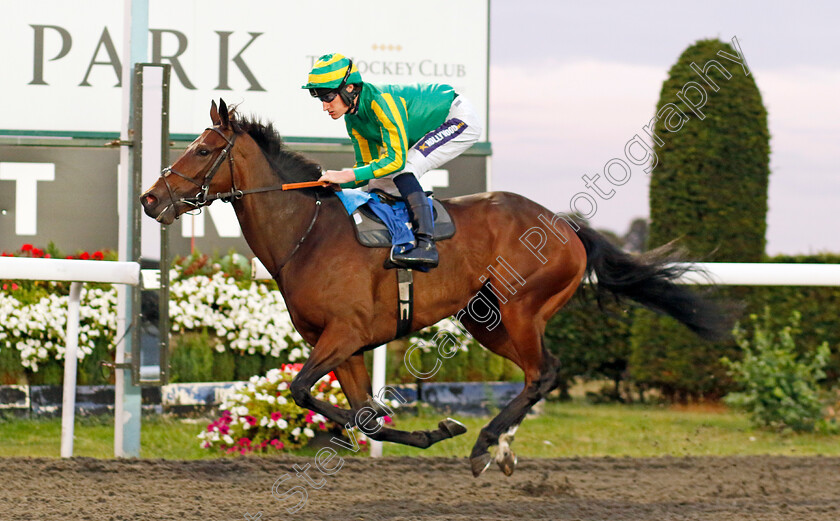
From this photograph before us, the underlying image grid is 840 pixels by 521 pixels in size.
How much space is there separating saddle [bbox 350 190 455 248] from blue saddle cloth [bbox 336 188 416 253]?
0.8 inches

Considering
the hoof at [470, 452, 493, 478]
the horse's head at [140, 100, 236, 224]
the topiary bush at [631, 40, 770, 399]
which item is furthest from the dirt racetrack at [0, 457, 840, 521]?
the topiary bush at [631, 40, 770, 399]

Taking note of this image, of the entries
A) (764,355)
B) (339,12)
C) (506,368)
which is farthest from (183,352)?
(764,355)

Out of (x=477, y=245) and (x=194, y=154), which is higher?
(x=194, y=154)

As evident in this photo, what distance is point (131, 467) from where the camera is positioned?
459 centimetres

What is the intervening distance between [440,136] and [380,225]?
1.96 ft

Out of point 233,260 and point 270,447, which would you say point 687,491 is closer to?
point 270,447

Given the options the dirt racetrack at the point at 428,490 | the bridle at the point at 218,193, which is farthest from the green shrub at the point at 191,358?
the bridle at the point at 218,193

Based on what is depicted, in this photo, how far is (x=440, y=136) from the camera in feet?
14.3

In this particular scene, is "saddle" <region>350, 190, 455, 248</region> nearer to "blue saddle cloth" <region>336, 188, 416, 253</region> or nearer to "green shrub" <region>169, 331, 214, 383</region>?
"blue saddle cloth" <region>336, 188, 416, 253</region>

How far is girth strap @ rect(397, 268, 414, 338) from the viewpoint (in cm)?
397

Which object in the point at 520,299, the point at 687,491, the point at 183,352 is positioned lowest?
the point at 687,491

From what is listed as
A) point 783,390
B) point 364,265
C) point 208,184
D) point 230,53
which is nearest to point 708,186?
point 783,390

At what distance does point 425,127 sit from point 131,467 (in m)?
2.19

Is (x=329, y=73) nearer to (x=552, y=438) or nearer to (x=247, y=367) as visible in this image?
(x=247, y=367)
